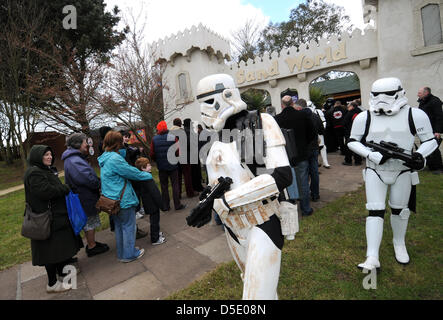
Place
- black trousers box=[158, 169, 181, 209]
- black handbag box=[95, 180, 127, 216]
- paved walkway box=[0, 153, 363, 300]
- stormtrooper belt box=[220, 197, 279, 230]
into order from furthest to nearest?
black trousers box=[158, 169, 181, 209] → black handbag box=[95, 180, 127, 216] → paved walkway box=[0, 153, 363, 300] → stormtrooper belt box=[220, 197, 279, 230]

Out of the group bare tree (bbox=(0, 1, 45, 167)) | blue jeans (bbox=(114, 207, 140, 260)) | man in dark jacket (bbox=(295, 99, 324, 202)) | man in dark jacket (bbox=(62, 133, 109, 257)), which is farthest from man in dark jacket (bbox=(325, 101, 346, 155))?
bare tree (bbox=(0, 1, 45, 167))

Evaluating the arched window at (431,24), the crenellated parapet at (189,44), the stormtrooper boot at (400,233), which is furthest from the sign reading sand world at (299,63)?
the stormtrooper boot at (400,233)

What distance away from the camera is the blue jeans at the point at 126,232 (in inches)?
134

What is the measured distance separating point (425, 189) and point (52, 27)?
16.0 m

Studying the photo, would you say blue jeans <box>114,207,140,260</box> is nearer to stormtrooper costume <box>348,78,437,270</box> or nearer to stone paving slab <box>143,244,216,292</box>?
stone paving slab <box>143,244,216,292</box>

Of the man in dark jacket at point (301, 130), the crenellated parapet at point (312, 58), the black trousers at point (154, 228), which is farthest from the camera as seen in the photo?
the crenellated parapet at point (312, 58)

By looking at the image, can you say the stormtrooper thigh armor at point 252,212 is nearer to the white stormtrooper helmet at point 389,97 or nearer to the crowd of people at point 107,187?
the crowd of people at point 107,187

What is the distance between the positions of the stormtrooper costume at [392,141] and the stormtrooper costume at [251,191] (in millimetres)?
1496

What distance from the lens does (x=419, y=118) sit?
2.50 metres

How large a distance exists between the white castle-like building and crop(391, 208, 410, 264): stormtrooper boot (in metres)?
7.10

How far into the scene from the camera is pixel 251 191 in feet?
4.96

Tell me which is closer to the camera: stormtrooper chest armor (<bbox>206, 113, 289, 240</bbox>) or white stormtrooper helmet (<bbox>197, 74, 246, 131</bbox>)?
stormtrooper chest armor (<bbox>206, 113, 289, 240</bbox>)

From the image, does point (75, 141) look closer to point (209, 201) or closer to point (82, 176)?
point (82, 176)

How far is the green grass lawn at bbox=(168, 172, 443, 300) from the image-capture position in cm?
245
